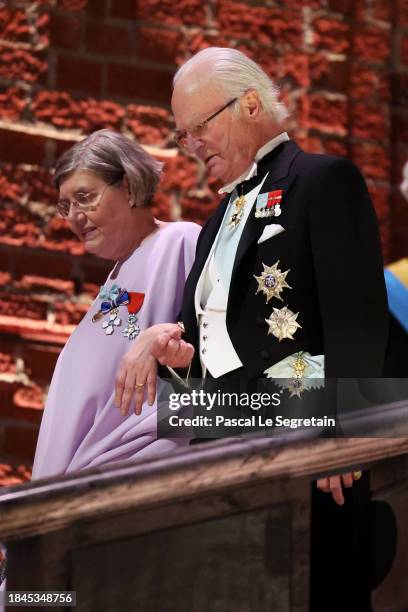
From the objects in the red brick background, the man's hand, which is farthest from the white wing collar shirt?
the red brick background

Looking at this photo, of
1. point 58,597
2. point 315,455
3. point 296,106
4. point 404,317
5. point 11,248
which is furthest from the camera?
point 296,106

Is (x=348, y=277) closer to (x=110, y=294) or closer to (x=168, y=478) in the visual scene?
(x=168, y=478)

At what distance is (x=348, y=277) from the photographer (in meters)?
2.22

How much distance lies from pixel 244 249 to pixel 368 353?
1.02 feet

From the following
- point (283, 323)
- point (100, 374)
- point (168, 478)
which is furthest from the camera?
point (100, 374)

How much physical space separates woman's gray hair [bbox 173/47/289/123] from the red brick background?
1.38m

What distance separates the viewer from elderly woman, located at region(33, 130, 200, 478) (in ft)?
8.82

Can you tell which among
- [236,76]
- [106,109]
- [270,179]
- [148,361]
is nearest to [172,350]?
[148,361]

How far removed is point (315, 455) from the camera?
2082 mm

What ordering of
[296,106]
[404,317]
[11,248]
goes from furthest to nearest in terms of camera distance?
[296,106] → [11,248] → [404,317]

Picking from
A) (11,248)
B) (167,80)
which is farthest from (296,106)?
(11,248)

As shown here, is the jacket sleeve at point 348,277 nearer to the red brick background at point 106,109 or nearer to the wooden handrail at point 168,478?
the wooden handrail at point 168,478

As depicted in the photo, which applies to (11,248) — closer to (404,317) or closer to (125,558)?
(404,317)

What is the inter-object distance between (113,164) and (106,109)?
1.02 metres
